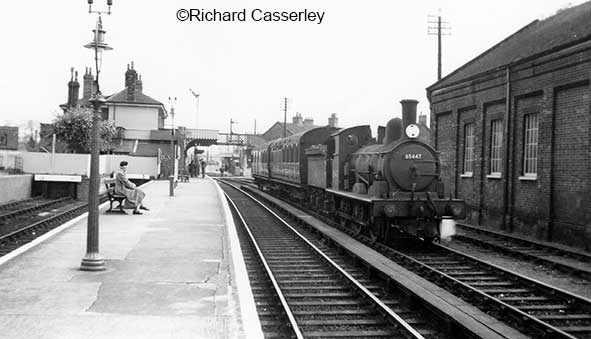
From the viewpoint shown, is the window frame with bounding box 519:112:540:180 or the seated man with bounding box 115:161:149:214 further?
the seated man with bounding box 115:161:149:214

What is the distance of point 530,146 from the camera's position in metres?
15.0

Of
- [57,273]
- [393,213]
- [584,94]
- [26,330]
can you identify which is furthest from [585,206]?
[26,330]

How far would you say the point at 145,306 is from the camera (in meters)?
6.42

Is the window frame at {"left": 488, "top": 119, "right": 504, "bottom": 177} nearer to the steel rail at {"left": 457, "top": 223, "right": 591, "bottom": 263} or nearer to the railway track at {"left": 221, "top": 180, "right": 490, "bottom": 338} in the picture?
the steel rail at {"left": 457, "top": 223, "right": 591, "bottom": 263}

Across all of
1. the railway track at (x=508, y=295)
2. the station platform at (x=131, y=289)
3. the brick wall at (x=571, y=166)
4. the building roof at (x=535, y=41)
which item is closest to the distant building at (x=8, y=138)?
the building roof at (x=535, y=41)

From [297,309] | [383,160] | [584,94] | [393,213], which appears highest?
[584,94]

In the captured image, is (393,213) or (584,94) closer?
(393,213)

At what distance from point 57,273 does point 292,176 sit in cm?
1439

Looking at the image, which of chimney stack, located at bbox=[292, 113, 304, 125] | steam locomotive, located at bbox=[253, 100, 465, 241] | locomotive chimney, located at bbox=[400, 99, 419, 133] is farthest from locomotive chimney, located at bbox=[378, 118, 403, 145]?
chimney stack, located at bbox=[292, 113, 304, 125]

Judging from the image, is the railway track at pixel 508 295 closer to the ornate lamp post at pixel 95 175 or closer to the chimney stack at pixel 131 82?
the ornate lamp post at pixel 95 175

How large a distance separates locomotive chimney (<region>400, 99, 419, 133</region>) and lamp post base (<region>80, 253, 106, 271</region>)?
6.53 meters

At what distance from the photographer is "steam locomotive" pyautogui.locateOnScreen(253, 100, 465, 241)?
38.6 feet

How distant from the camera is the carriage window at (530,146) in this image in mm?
14758

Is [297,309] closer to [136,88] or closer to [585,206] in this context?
[585,206]
